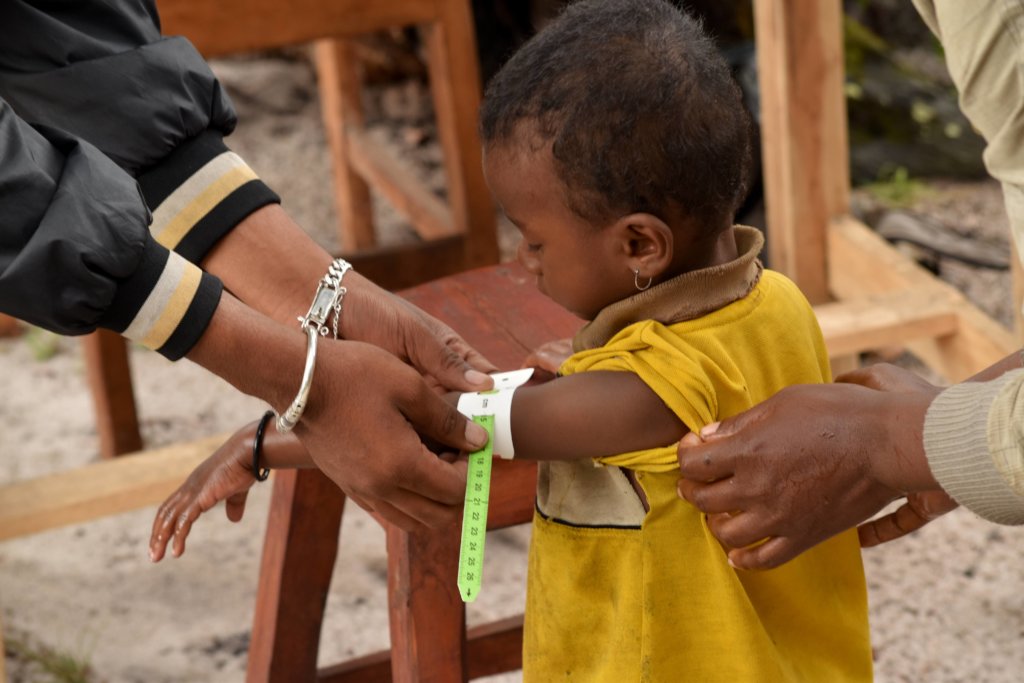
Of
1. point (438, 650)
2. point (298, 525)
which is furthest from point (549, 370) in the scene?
point (298, 525)

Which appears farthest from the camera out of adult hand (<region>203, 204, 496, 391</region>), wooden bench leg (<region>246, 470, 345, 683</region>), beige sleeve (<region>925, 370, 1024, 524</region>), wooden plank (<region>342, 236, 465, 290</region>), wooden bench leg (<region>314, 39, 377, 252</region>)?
wooden bench leg (<region>314, 39, 377, 252</region>)

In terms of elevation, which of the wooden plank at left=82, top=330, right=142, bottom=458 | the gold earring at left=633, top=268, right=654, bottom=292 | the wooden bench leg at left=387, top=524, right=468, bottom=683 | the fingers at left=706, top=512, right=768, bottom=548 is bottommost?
the wooden plank at left=82, top=330, right=142, bottom=458

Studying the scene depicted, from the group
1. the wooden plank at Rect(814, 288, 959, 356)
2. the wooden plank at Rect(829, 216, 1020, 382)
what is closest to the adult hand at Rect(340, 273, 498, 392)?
the wooden plank at Rect(814, 288, 959, 356)

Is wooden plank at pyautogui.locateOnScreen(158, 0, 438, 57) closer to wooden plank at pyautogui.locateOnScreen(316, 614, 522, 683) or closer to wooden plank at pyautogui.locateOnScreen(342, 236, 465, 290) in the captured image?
wooden plank at pyautogui.locateOnScreen(342, 236, 465, 290)

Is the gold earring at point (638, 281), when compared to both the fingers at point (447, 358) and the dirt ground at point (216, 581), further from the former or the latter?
the dirt ground at point (216, 581)

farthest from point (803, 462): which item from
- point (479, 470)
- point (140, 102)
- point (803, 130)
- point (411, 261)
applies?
point (411, 261)

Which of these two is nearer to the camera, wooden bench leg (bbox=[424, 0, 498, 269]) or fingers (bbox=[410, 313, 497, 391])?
fingers (bbox=[410, 313, 497, 391])

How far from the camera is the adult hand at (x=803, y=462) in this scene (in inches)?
49.3

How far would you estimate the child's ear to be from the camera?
1.24m

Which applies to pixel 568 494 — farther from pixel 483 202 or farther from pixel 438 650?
pixel 483 202

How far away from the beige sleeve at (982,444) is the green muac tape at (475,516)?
43cm

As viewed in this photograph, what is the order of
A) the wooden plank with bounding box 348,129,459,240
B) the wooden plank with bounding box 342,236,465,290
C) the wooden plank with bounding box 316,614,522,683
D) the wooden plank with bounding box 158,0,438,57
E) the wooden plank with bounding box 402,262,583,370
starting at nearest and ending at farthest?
1. the wooden plank with bounding box 402,262,583,370
2. the wooden plank with bounding box 316,614,522,683
3. the wooden plank with bounding box 158,0,438,57
4. the wooden plank with bounding box 342,236,465,290
5. the wooden plank with bounding box 348,129,459,240

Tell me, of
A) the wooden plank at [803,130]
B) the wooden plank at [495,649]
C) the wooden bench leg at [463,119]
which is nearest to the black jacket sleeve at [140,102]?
the wooden plank at [495,649]

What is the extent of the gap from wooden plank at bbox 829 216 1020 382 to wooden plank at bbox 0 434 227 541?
1430mm
